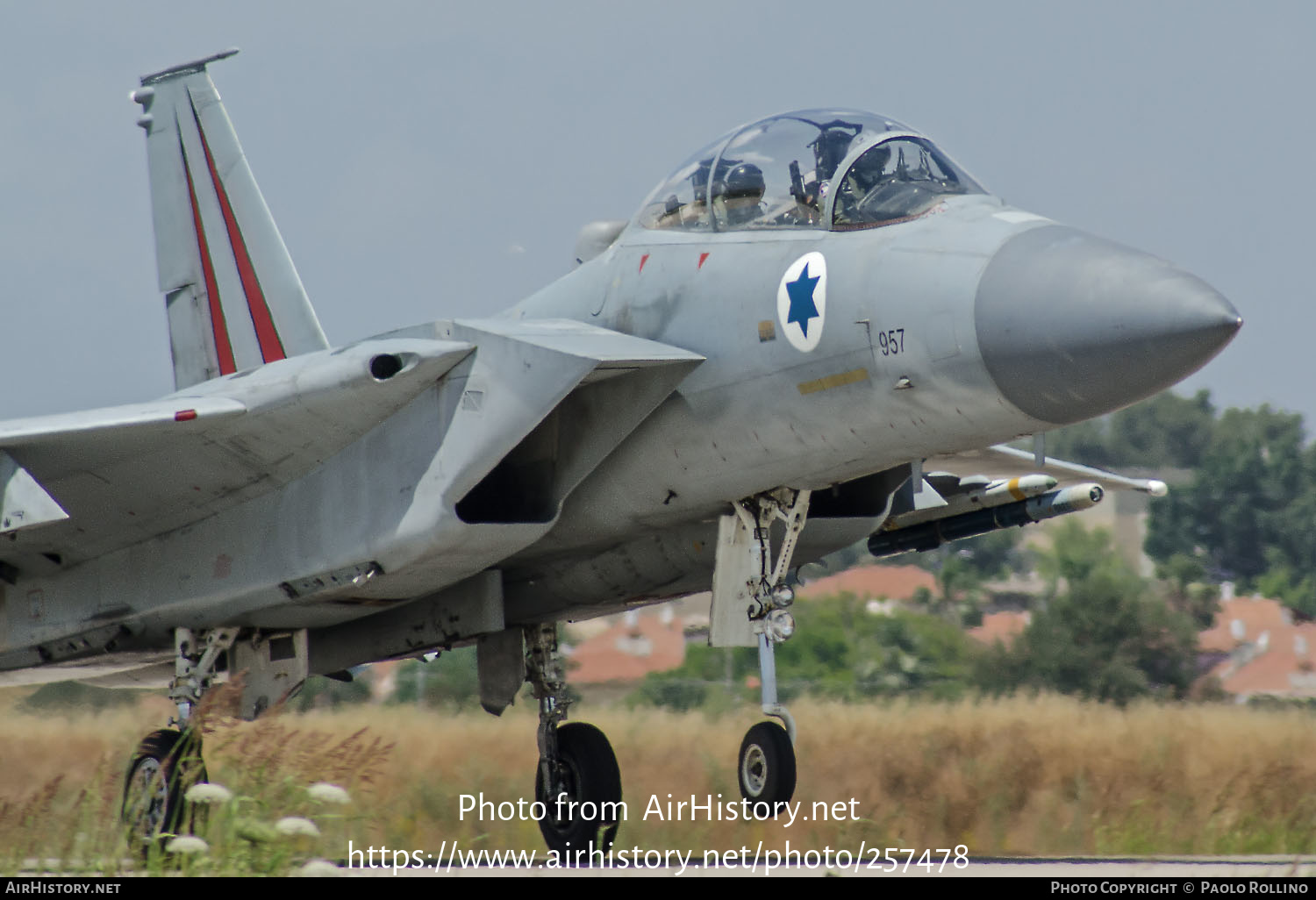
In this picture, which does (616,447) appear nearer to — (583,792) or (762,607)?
(762,607)

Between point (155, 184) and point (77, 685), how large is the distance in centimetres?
502

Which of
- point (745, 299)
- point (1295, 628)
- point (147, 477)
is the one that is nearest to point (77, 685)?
point (147, 477)

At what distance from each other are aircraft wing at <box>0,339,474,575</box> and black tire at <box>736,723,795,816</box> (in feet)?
6.94

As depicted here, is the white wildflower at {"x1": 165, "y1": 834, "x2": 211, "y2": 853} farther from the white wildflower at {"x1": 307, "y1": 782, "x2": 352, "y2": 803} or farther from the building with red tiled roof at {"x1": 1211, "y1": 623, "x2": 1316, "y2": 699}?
the building with red tiled roof at {"x1": 1211, "y1": 623, "x2": 1316, "y2": 699}

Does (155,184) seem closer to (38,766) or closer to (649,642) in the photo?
(38,766)

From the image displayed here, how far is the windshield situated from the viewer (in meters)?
6.43

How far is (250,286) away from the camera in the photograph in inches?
420

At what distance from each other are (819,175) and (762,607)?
1.85 m

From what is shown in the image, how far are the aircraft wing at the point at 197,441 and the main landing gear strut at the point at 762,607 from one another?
1479 mm

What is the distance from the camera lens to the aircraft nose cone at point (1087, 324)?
17.7 feet

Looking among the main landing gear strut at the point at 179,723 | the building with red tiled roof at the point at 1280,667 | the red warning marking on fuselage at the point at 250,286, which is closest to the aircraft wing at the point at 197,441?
the main landing gear strut at the point at 179,723

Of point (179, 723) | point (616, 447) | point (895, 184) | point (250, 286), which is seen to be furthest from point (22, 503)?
point (250, 286)

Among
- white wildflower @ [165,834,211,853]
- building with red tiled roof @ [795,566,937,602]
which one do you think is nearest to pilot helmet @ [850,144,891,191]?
white wildflower @ [165,834,211,853]

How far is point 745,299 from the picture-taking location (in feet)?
21.7
